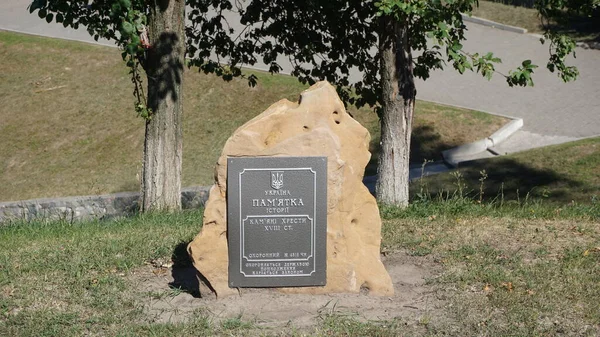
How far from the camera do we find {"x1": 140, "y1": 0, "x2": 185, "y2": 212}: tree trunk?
9766 mm

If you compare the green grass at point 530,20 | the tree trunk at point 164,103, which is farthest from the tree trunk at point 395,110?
the green grass at point 530,20

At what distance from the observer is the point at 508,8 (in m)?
26.4

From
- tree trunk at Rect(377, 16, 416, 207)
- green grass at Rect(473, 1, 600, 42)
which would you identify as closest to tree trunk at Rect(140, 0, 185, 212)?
tree trunk at Rect(377, 16, 416, 207)

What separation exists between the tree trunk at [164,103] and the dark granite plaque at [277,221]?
3.46 m

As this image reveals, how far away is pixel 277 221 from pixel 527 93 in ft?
44.8

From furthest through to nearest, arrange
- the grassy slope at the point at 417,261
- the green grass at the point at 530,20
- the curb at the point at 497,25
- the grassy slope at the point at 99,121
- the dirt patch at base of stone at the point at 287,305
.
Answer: the curb at the point at 497,25 < the green grass at the point at 530,20 < the grassy slope at the point at 99,121 < the dirt patch at base of stone at the point at 287,305 < the grassy slope at the point at 417,261

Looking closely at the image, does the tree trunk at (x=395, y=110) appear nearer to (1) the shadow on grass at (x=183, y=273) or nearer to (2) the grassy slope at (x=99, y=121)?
(1) the shadow on grass at (x=183, y=273)

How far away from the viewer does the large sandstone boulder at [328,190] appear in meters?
6.64

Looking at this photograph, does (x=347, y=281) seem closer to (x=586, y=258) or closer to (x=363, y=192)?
(x=363, y=192)

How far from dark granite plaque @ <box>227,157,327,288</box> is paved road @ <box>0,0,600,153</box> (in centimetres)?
981

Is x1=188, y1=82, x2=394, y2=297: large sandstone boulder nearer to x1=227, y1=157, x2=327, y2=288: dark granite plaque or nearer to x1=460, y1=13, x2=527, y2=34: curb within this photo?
x1=227, y1=157, x2=327, y2=288: dark granite plaque

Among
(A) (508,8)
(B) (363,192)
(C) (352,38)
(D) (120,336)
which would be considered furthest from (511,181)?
(A) (508,8)

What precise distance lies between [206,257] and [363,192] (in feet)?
4.33

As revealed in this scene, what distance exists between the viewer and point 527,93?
19203 mm
